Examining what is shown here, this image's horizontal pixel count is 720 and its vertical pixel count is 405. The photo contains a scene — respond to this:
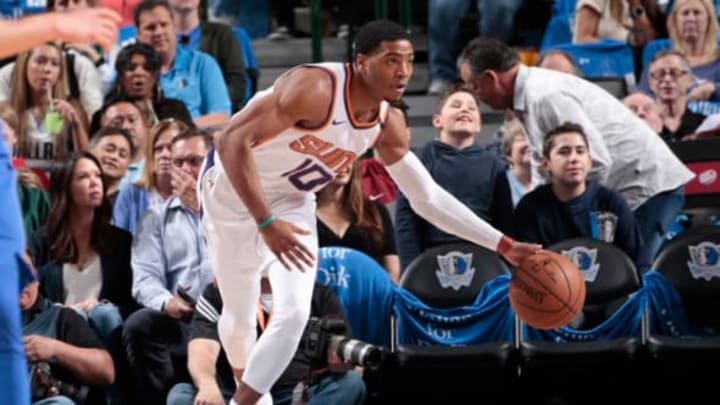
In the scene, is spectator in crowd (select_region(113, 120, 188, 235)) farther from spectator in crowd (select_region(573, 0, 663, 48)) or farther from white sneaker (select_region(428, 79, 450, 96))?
spectator in crowd (select_region(573, 0, 663, 48))

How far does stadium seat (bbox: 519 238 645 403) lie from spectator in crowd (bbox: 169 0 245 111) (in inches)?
128

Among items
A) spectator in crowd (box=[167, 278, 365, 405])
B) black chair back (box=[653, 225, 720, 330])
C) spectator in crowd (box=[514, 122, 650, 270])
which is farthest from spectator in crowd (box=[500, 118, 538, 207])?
spectator in crowd (box=[167, 278, 365, 405])

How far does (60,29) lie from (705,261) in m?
4.20

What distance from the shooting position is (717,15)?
33.2 feet

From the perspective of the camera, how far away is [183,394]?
6.76 m

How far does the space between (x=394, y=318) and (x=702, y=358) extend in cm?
147

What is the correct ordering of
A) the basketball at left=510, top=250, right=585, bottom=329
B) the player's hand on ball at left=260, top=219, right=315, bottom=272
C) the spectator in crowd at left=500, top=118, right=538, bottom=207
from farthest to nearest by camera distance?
the spectator in crowd at left=500, top=118, right=538, bottom=207 → the basketball at left=510, top=250, right=585, bottom=329 → the player's hand on ball at left=260, top=219, right=315, bottom=272

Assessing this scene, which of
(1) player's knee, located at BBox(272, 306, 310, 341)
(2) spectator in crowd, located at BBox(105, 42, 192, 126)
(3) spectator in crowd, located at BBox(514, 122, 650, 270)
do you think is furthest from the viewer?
(2) spectator in crowd, located at BBox(105, 42, 192, 126)

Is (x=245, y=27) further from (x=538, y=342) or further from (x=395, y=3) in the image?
(x=538, y=342)

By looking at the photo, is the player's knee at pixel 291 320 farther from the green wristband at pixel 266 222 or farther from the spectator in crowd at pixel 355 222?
the spectator in crowd at pixel 355 222

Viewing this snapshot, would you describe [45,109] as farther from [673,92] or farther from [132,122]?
[673,92]

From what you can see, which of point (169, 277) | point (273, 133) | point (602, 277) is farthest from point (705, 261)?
point (169, 277)

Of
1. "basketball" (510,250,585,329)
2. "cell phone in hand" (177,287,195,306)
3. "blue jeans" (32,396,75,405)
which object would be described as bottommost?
"blue jeans" (32,396,75,405)

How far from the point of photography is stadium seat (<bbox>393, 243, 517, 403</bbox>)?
7027 millimetres
